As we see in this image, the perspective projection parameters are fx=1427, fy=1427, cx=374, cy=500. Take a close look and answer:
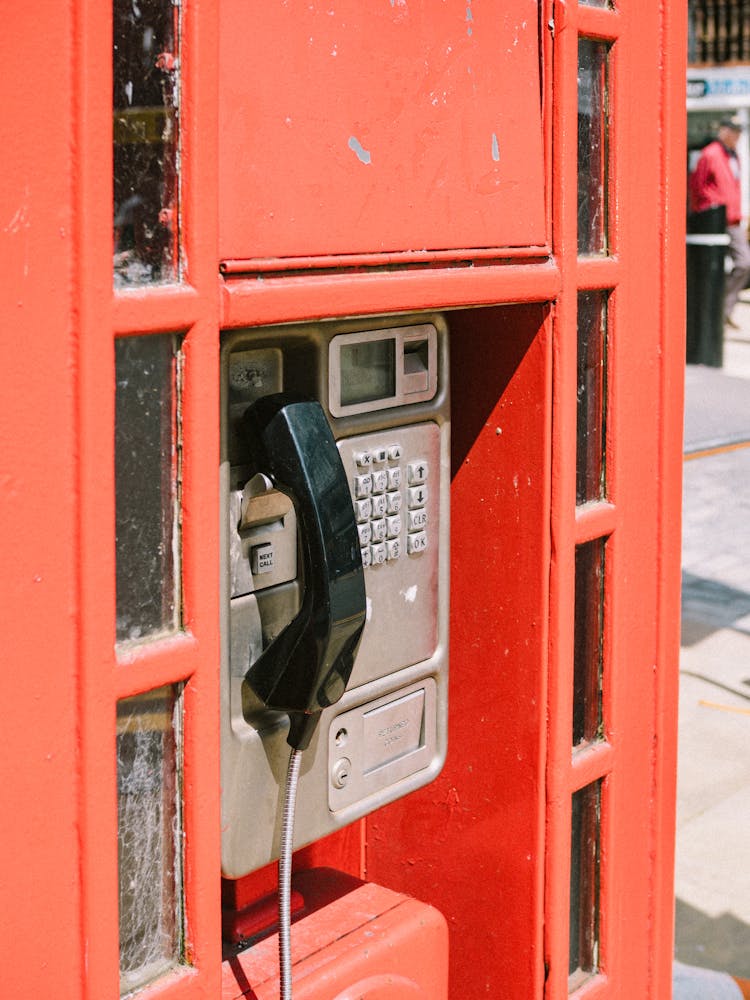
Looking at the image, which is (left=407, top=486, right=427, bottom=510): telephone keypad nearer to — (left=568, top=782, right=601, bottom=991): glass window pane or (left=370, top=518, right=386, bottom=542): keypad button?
(left=370, top=518, right=386, bottom=542): keypad button

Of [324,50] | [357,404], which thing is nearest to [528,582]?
[357,404]

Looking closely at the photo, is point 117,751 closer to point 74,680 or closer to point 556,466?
point 74,680

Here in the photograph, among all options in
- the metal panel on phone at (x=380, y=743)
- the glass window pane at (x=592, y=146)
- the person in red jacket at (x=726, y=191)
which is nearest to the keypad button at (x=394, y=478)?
the metal panel on phone at (x=380, y=743)

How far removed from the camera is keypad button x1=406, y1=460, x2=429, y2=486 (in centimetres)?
169

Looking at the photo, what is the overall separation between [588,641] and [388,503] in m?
0.41

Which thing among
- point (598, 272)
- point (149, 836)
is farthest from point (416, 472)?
point (149, 836)

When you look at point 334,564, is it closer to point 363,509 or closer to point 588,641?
point 363,509

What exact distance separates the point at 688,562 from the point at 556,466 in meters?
4.33

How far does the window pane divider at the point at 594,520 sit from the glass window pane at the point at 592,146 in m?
0.33

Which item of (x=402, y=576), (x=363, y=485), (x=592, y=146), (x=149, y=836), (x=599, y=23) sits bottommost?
(x=149, y=836)

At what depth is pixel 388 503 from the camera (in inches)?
65.5

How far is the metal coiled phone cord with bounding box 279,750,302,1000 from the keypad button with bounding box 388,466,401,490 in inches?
13.2

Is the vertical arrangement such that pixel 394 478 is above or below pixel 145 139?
below

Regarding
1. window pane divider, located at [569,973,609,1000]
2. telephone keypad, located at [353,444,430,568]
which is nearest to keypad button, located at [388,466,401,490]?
telephone keypad, located at [353,444,430,568]
